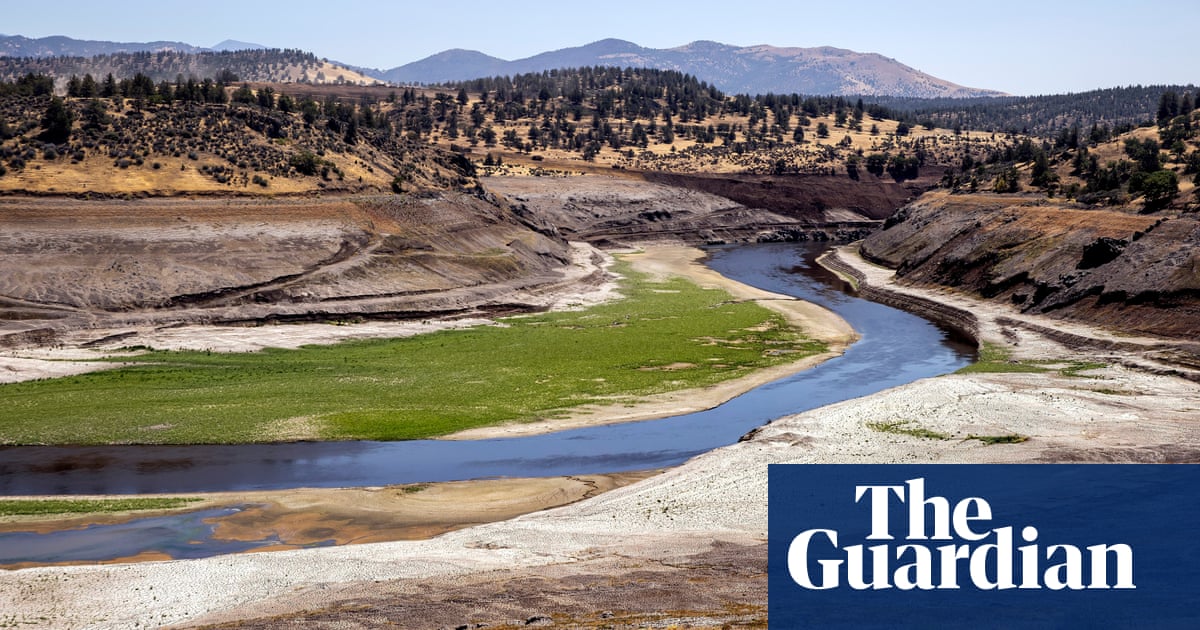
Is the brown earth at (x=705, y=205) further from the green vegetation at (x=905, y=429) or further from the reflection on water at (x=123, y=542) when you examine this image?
the reflection on water at (x=123, y=542)

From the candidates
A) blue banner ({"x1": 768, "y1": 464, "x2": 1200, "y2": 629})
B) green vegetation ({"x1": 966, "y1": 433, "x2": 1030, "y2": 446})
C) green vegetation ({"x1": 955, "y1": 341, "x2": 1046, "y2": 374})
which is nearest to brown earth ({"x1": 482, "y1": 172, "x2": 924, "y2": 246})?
green vegetation ({"x1": 955, "y1": 341, "x2": 1046, "y2": 374})

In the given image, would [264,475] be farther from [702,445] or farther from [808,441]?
[808,441]

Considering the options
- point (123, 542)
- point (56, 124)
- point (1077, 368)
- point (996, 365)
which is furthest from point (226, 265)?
point (1077, 368)

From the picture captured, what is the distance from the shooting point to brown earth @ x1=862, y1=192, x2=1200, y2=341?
61.4 m

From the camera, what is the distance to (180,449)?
41.5 m

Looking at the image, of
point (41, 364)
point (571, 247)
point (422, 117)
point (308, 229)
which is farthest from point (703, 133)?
point (41, 364)

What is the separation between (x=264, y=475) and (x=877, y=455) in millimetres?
20787

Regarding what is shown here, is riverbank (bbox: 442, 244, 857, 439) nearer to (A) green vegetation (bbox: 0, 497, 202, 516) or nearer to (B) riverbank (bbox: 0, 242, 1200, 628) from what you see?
(B) riverbank (bbox: 0, 242, 1200, 628)

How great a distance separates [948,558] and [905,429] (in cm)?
1478

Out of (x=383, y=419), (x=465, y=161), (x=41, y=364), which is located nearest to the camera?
(x=383, y=419)

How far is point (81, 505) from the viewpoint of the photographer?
34.1 metres

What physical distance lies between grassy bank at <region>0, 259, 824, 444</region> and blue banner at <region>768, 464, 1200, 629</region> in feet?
55.7

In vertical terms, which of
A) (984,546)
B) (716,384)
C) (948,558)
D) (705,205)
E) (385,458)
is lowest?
(385,458)

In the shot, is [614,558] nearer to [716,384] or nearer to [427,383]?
[716,384]
